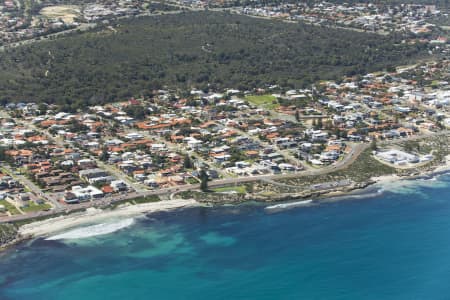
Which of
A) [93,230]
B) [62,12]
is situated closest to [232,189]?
[93,230]

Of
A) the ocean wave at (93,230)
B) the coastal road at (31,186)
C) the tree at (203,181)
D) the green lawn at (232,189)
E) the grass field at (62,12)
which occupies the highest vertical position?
the grass field at (62,12)

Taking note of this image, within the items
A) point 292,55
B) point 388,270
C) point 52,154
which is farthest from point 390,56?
point 388,270

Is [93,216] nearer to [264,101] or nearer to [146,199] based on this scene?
[146,199]

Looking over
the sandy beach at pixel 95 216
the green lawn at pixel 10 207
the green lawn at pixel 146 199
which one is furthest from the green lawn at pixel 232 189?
the green lawn at pixel 10 207

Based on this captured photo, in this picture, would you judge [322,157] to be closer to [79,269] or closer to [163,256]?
[163,256]

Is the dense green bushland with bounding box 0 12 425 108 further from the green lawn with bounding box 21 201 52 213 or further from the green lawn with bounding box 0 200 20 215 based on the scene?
the green lawn with bounding box 21 201 52 213

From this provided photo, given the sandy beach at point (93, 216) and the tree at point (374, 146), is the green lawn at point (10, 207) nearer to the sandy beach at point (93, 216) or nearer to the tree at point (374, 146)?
the sandy beach at point (93, 216)
